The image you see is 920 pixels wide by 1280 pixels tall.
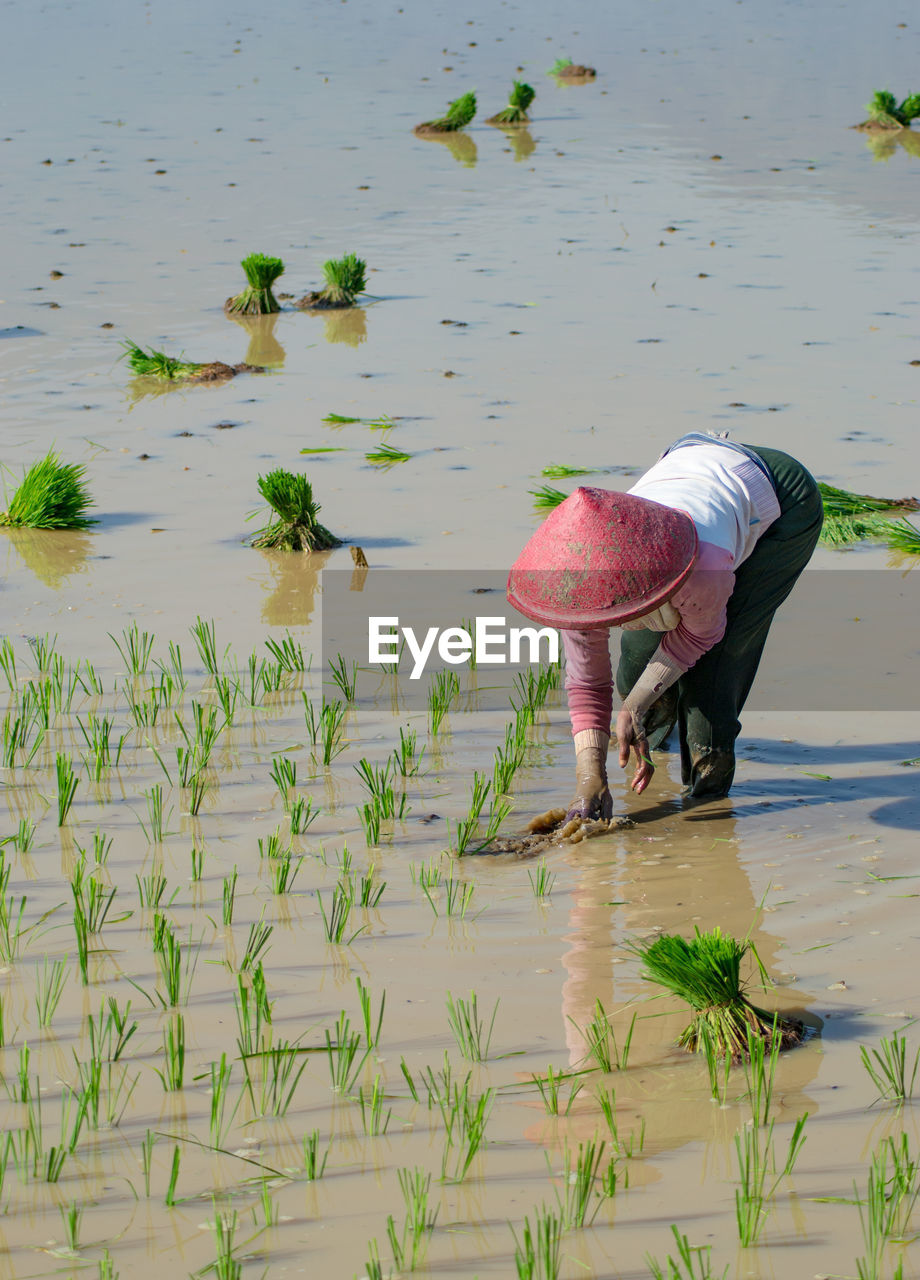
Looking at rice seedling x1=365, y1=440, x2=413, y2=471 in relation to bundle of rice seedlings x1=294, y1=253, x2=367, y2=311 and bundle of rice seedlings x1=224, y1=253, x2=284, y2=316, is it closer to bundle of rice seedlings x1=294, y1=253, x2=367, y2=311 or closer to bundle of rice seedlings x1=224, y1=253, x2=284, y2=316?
bundle of rice seedlings x1=224, y1=253, x2=284, y2=316

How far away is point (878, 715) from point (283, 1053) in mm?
2847

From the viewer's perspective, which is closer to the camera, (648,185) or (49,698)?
(49,698)

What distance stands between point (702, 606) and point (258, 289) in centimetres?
759

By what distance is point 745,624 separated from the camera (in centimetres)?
423

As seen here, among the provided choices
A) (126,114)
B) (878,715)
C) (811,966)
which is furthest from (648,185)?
(811,966)

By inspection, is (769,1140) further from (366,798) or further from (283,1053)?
(366,798)

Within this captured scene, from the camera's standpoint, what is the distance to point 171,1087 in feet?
9.75

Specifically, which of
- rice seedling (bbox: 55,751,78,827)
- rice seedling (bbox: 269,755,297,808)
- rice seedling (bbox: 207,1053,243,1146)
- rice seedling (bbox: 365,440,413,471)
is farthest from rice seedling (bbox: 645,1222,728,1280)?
rice seedling (bbox: 365,440,413,471)

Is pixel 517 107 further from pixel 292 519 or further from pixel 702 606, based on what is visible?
pixel 702 606

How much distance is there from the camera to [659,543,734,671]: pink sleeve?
371cm

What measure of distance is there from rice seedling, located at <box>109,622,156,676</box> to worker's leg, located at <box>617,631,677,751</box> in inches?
67.2

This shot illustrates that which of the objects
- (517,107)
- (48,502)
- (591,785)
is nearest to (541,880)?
(591,785)

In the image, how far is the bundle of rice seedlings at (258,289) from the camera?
1048cm

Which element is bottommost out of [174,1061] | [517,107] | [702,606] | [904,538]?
[904,538]
